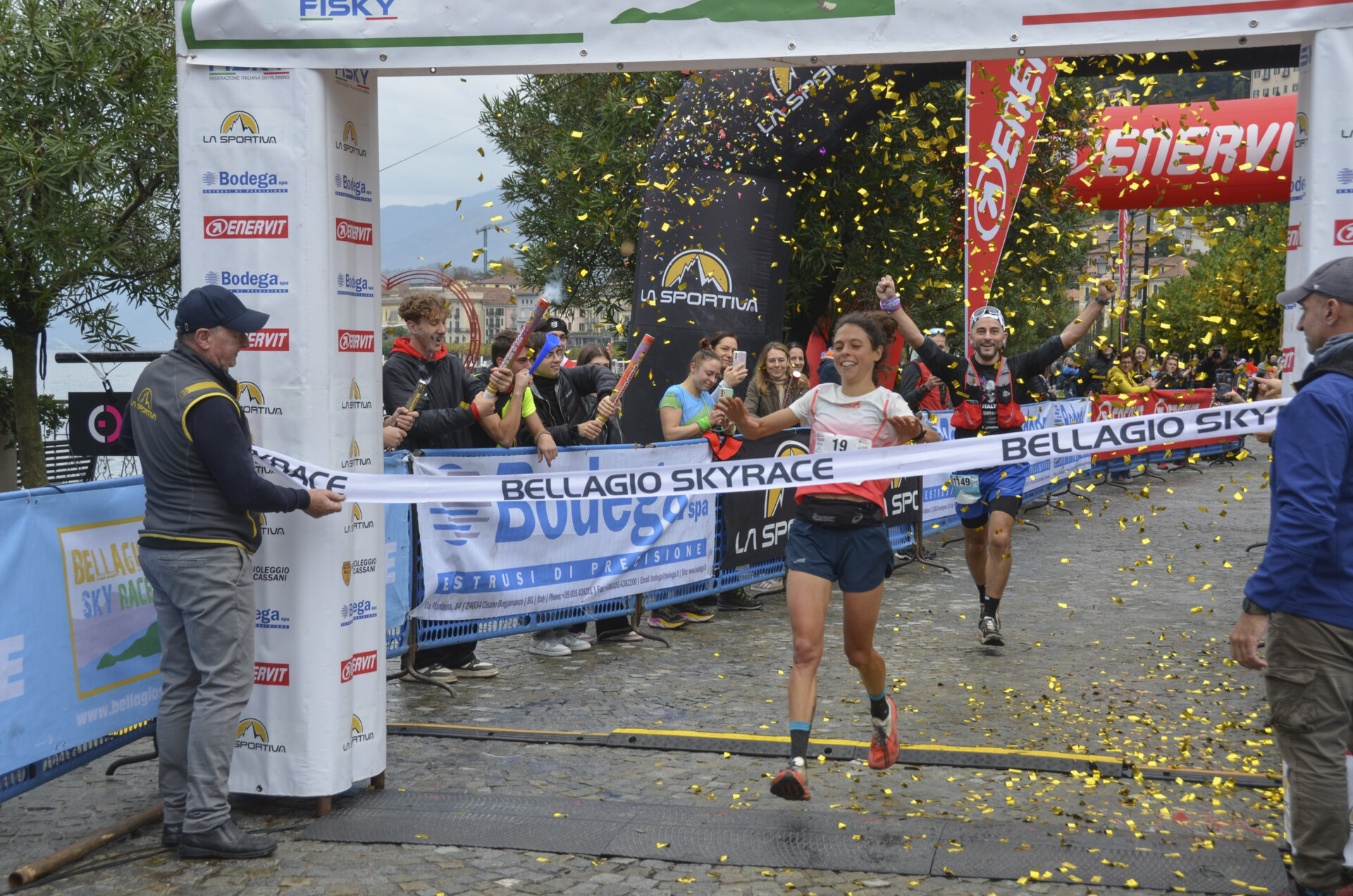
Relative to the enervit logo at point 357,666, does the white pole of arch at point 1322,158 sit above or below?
above

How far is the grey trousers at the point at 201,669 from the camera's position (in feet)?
14.5

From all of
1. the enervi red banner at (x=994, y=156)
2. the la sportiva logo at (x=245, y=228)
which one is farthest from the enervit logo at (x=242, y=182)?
the enervi red banner at (x=994, y=156)

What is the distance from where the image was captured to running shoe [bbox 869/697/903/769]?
5.18 m

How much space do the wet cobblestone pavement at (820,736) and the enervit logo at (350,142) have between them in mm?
2925

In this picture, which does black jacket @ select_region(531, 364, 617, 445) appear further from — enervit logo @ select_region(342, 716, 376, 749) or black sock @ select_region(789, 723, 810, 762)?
black sock @ select_region(789, 723, 810, 762)

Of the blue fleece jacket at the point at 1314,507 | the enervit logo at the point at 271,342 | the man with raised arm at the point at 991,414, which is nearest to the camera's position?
the blue fleece jacket at the point at 1314,507

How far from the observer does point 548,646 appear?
8.15 m

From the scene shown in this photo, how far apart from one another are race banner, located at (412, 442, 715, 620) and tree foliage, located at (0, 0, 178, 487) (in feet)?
16.2

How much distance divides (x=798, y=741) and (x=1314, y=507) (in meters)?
2.24

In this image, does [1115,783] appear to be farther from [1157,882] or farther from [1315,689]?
[1315,689]

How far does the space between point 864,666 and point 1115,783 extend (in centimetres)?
124

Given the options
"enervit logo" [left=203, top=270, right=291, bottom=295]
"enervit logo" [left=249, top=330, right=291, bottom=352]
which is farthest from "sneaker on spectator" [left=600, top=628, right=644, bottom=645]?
"enervit logo" [left=203, top=270, right=291, bottom=295]

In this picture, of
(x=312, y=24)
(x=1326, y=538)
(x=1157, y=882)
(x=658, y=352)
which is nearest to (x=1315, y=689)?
(x=1326, y=538)

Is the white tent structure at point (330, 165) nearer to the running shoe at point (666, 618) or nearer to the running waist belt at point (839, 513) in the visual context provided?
the running waist belt at point (839, 513)
